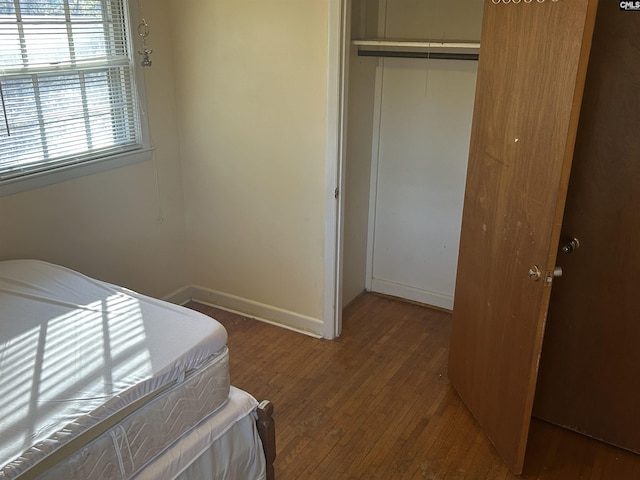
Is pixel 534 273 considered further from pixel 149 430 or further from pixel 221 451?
pixel 149 430

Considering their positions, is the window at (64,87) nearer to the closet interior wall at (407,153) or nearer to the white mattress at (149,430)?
the closet interior wall at (407,153)

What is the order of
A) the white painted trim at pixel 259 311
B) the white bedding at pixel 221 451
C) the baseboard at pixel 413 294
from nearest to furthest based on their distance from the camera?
1. the white bedding at pixel 221 451
2. the white painted trim at pixel 259 311
3. the baseboard at pixel 413 294

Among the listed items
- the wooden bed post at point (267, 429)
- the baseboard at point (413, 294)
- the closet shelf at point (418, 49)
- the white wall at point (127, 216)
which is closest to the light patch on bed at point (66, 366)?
the wooden bed post at point (267, 429)

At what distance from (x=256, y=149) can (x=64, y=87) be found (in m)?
0.98

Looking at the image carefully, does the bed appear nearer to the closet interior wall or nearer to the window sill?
the window sill

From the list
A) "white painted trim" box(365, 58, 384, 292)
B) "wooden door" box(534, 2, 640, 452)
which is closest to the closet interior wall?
"white painted trim" box(365, 58, 384, 292)

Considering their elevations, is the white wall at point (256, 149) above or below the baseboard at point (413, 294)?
above

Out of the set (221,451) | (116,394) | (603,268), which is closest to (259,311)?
(221,451)

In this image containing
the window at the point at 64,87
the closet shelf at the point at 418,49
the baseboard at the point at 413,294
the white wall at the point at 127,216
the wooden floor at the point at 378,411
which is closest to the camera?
the wooden floor at the point at 378,411

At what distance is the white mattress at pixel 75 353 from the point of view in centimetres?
156

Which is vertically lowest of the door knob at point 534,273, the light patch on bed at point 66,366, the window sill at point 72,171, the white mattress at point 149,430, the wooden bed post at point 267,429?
the wooden bed post at point 267,429

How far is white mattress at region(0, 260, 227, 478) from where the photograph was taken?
1.56m

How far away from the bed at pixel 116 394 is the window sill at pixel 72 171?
1.45 ft

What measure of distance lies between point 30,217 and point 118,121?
69 centimetres
